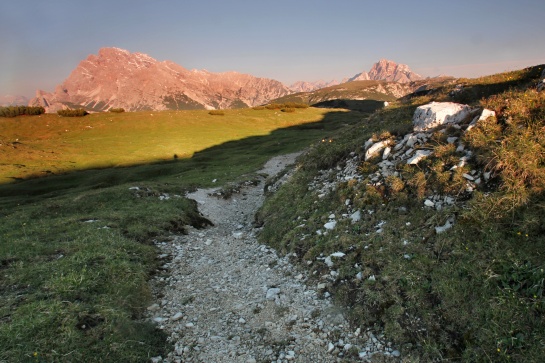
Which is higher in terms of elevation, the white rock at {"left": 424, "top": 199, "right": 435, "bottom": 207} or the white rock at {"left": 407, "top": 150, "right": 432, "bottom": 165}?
the white rock at {"left": 407, "top": 150, "right": 432, "bottom": 165}

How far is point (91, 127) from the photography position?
296 feet

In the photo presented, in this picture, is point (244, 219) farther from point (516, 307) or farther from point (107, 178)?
point (107, 178)

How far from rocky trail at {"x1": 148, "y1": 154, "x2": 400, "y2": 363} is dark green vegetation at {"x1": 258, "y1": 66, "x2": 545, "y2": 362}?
0.78 meters

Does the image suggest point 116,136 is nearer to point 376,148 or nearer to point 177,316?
point 376,148

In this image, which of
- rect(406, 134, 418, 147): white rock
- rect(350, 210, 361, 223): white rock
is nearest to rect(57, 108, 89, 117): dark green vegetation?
rect(350, 210, 361, 223): white rock

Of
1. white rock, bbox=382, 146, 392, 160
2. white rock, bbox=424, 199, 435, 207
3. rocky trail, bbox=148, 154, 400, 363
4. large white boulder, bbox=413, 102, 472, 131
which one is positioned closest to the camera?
rocky trail, bbox=148, 154, 400, 363

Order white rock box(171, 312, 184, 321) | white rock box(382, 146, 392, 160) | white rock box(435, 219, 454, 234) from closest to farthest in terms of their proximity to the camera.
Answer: white rock box(435, 219, 454, 234)
white rock box(171, 312, 184, 321)
white rock box(382, 146, 392, 160)

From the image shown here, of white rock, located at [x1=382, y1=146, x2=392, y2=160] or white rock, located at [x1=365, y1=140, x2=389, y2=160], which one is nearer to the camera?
white rock, located at [x1=382, y1=146, x2=392, y2=160]

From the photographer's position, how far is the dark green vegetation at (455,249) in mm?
7660

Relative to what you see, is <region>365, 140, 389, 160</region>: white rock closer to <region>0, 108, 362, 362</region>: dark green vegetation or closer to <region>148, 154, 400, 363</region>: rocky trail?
<region>148, 154, 400, 363</region>: rocky trail

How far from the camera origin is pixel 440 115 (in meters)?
16.6

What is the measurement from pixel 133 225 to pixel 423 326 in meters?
17.6

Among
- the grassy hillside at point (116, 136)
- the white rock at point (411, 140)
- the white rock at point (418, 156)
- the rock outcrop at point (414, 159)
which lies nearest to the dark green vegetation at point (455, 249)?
the rock outcrop at point (414, 159)

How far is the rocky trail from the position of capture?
9.03m
